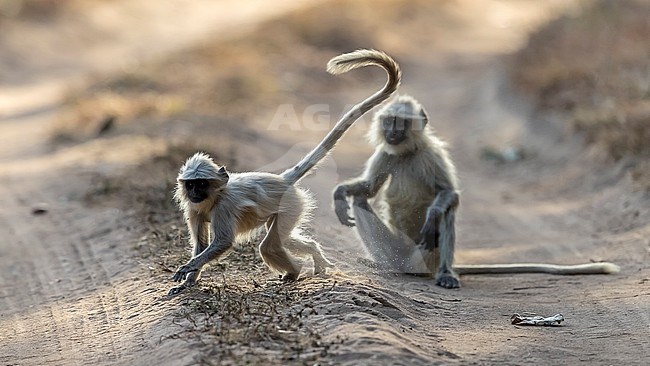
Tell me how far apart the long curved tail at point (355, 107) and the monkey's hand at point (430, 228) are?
5.19ft

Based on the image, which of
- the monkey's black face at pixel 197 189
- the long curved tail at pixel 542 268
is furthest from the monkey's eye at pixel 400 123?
the monkey's black face at pixel 197 189

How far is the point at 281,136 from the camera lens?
16797 millimetres

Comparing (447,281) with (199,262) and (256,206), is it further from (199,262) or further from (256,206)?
(199,262)

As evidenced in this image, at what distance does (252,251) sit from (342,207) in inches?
38.1

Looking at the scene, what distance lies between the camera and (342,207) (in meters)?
9.11

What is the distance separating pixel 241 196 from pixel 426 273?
2.75 m

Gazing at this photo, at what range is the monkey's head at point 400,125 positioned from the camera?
9.21 metres

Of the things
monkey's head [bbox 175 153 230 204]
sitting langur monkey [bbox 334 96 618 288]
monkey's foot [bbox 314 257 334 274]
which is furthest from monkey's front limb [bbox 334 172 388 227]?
monkey's head [bbox 175 153 230 204]

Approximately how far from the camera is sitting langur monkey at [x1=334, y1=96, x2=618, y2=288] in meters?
9.14

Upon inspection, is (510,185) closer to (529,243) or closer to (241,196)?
(529,243)

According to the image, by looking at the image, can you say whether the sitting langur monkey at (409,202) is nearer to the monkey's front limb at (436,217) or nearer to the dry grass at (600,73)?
the monkey's front limb at (436,217)

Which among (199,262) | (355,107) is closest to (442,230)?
(355,107)

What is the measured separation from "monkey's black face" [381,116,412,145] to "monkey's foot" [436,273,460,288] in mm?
1325

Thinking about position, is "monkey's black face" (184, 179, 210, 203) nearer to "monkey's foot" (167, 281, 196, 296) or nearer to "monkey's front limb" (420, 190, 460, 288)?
"monkey's foot" (167, 281, 196, 296)
